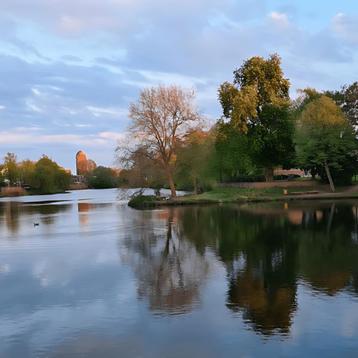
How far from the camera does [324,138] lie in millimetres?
48531

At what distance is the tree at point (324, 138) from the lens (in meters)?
48.1

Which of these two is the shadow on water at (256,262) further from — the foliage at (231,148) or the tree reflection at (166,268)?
the foliage at (231,148)

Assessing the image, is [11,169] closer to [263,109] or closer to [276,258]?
[263,109]

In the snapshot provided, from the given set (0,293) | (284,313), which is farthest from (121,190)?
(284,313)

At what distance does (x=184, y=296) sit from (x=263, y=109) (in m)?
44.4

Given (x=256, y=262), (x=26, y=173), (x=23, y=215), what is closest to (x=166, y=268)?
(x=256, y=262)

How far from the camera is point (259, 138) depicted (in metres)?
51.7

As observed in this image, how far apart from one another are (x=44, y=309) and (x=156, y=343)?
355cm

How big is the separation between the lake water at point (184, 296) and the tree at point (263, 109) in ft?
103

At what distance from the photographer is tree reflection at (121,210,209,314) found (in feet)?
35.7

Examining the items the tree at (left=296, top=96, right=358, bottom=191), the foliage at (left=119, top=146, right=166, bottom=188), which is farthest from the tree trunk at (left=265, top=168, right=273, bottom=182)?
the foliage at (left=119, top=146, right=166, bottom=188)

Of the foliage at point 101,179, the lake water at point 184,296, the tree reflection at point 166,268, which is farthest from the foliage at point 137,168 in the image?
the foliage at point 101,179

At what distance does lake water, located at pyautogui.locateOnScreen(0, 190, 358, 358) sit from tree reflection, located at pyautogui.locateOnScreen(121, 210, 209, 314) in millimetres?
38

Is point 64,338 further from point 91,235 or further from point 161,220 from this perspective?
point 161,220
